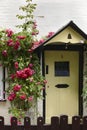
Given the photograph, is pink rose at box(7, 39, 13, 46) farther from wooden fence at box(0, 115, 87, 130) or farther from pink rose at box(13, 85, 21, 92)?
wooden fence at box(0, 115, 87, 130)

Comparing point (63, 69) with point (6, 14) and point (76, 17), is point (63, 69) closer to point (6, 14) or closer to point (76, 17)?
point (76, 17)

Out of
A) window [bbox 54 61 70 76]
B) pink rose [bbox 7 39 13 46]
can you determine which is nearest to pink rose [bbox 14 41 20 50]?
pink rose [bbox 7 39 13 46]

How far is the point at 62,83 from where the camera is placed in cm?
1035

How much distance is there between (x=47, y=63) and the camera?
1026 centimetres

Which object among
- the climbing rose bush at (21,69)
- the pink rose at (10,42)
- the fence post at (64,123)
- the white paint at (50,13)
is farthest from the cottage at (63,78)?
the fence post at (64,123)

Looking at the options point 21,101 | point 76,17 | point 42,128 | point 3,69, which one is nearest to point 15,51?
point 3,69

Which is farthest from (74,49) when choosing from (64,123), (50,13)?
(64,123)

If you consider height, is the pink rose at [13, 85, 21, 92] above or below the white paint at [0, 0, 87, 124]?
below

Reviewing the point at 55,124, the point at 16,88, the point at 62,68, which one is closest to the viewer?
the point at 55,124

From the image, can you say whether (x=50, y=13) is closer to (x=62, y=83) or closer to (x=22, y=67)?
(x=22, y=67)

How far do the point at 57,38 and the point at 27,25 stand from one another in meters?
1.04

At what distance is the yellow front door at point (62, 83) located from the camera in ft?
33.8

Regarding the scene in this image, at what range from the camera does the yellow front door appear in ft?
33.8

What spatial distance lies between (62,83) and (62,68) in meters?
0.40
